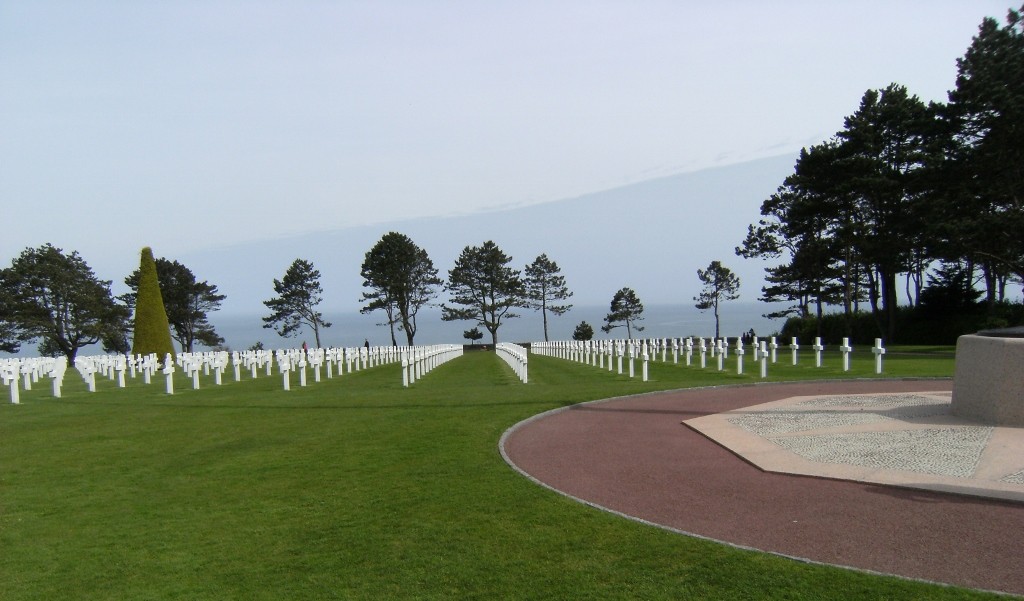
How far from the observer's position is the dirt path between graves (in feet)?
17.1

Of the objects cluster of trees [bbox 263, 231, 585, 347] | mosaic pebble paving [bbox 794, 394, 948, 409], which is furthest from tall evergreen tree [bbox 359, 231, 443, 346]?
mosaic pebble paving [bbox 794, 394, 948, 409]

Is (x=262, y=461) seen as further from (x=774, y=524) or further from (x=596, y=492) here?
(x=774, y=524)

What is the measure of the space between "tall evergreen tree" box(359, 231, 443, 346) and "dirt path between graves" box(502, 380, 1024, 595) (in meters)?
64.2

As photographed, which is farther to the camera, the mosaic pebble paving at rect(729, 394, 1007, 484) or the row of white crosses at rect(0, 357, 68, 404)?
the row of white crosses at rect(0, 357, 68, 404)

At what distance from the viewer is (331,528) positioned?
6.43 m

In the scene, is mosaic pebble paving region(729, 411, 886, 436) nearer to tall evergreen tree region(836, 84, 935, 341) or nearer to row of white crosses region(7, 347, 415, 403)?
row of white crosses region(7, 347, 415, 403)

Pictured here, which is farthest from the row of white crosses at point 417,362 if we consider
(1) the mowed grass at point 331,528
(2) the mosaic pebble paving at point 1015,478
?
(2) the mosaic pebble paving at point 1015,478

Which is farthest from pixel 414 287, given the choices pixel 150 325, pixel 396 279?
pixel 150 325

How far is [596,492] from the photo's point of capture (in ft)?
24.8

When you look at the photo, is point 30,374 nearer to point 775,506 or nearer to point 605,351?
point 605,351

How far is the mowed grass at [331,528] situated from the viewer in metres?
4.97

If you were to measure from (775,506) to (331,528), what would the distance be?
4146 millimetres

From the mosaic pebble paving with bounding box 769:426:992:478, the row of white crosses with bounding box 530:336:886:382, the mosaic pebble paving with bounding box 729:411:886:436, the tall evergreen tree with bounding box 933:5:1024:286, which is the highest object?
the tall evergreen tree with bounding box 933:5:1024:286

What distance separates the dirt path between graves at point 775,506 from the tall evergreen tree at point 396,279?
210 feet
